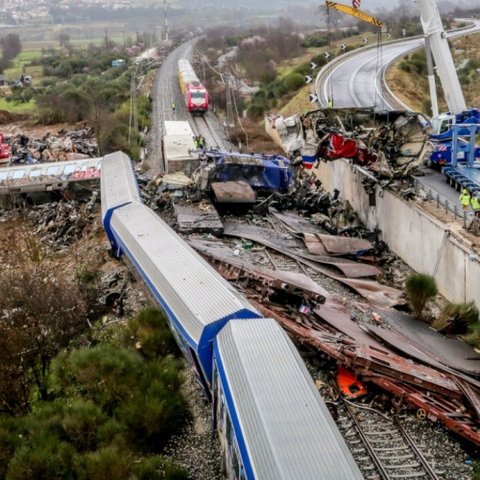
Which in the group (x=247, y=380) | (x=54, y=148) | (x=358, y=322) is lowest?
(x=54, y=148)

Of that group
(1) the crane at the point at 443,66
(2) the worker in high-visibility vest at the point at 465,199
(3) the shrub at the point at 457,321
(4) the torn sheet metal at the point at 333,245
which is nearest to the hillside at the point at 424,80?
(1) the crane at the point at 443,66

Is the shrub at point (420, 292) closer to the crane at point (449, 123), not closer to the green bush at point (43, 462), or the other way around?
the crane at point (449, 123)

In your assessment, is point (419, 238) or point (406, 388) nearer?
point (406, 388)

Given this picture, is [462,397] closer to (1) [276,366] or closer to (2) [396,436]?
(2) [396,436]

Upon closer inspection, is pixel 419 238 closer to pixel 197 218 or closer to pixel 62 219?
pixel 197 218

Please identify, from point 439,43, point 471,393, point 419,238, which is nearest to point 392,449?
point 471,393

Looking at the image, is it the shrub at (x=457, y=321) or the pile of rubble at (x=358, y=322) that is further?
the shrub at (x=457, y=321)

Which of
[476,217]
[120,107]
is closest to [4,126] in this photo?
[120,107]
